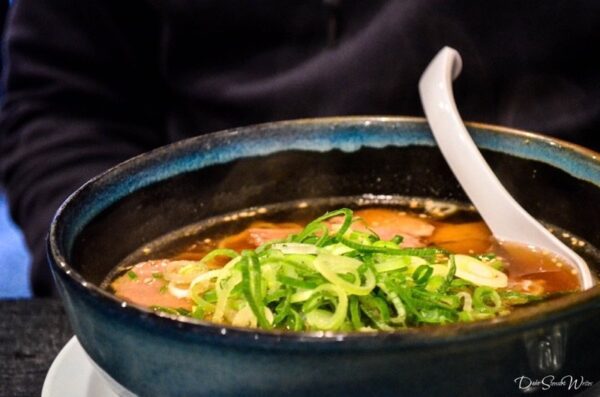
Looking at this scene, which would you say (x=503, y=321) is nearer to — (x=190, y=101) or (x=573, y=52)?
(x=573, y=52)

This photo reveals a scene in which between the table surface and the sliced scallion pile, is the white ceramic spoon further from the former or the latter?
the table surface

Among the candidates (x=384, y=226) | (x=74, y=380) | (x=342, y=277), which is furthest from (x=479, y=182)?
(x=74, y=380)

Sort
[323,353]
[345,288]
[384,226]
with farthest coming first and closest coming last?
[384,226] < [345,288] < [323,353]

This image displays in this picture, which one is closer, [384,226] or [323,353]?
[323,353]

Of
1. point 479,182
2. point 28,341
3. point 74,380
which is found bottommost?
point 28,341

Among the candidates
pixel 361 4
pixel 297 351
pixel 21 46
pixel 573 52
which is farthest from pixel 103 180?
pixel 21 46

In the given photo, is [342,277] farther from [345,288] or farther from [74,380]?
[74,380]
